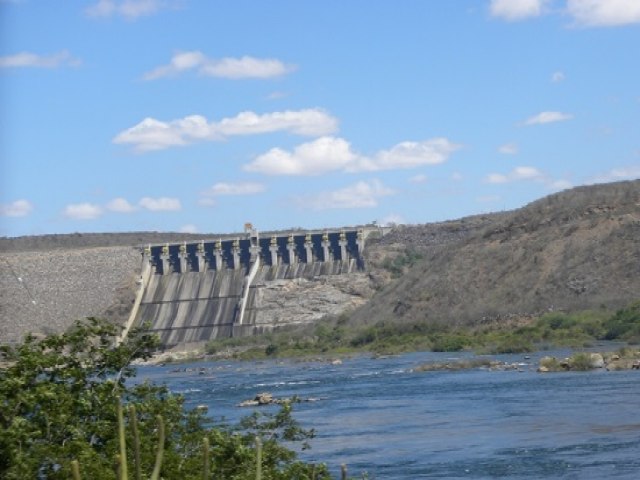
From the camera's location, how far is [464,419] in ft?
145

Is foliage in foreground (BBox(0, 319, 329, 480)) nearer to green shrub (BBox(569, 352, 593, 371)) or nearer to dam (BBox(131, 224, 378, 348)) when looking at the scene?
green shrub (BBox(569, 352, 593, 371))

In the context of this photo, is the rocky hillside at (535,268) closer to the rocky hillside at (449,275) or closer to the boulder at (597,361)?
the rocky hillside at (449,275)

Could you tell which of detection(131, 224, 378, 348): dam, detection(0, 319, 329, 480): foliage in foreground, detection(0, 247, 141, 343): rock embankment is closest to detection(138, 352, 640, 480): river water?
detection(0, 319, 329, 480): foliage in foreground

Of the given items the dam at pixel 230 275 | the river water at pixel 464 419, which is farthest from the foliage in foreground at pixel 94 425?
the dam at pixel 230 275

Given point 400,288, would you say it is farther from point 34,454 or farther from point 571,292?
point 34,454

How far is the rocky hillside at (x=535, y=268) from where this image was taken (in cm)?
8794

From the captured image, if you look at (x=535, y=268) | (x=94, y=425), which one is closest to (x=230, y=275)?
(x=535, y=268)

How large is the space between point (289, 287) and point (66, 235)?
59.7m

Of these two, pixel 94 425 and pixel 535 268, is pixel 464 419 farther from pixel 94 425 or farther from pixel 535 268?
pixel 535 268

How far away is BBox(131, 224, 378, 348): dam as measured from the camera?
119438mm

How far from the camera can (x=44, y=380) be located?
20.8 meters

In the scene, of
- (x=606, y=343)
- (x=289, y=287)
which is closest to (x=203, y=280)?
(x=289, y=287)

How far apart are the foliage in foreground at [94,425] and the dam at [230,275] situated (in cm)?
9551

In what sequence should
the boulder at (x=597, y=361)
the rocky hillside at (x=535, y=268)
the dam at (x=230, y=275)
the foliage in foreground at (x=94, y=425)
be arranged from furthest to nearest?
the dam at (x=230, y=275)
the rocky hillside at (x=535, y=268)
the boulder at (x=597, y=361)
the foliage in foreground at (x=94, y=425)
